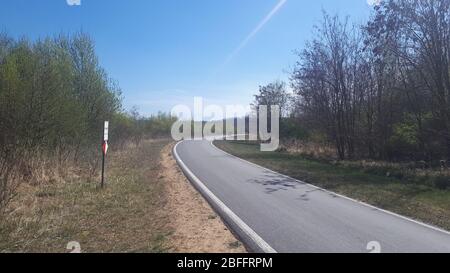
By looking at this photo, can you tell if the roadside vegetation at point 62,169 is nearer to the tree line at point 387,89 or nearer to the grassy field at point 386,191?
the grassy field at point 386,191

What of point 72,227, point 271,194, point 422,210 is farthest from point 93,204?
point 422,210

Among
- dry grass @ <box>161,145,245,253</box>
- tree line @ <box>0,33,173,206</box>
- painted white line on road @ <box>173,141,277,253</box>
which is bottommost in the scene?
dry grass @ <box>161,145,245,253</box>

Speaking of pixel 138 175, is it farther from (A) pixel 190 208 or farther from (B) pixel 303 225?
(B) pixel 303 225

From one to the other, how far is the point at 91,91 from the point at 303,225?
559 inches

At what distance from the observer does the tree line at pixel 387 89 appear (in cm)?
2020

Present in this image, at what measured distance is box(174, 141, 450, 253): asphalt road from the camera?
7031 mm

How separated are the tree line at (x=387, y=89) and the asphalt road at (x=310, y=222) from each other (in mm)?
10950


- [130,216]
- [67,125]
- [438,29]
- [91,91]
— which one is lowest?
[130,216]

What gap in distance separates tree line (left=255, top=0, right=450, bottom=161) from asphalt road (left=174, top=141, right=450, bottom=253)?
1095 centimetres

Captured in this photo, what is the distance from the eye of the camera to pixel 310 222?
8.70 m

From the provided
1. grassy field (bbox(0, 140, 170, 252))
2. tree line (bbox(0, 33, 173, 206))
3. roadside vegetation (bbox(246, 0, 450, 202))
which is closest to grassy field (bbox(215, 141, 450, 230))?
roadside vegetation (bbox(246, 0, 450, 202))

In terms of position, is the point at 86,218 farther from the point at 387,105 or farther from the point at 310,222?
the point at 387,105

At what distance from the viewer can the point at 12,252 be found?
674cm

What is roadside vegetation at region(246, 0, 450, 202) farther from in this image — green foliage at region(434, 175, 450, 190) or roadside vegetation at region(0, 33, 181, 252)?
roadside vegetation at region(0, 33, 181, 252)
